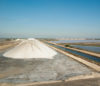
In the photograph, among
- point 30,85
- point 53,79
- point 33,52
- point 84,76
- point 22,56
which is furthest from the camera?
point 33,52

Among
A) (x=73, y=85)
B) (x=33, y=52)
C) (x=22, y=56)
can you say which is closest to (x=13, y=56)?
(x=22, y=56)

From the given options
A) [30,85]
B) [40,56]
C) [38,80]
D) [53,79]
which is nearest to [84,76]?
[53,79]

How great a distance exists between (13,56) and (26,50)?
105 inches

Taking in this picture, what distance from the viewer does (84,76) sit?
8688 mm

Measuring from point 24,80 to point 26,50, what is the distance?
10.1 meters

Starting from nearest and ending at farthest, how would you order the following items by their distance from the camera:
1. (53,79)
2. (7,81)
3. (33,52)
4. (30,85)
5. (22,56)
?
(30,85) → (7,81) → (53,79) → (22,56) → (33,52)

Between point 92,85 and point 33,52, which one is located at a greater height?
point 33,52

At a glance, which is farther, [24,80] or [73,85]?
[24,80]

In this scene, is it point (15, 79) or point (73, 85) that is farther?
point (15, 79)

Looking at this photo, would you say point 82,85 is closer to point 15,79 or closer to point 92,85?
point 92,85

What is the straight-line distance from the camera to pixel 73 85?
271 inches

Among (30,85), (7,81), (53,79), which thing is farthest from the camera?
(53,79)

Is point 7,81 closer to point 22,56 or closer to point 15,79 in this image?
point 15,79

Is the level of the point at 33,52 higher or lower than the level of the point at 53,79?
higher
